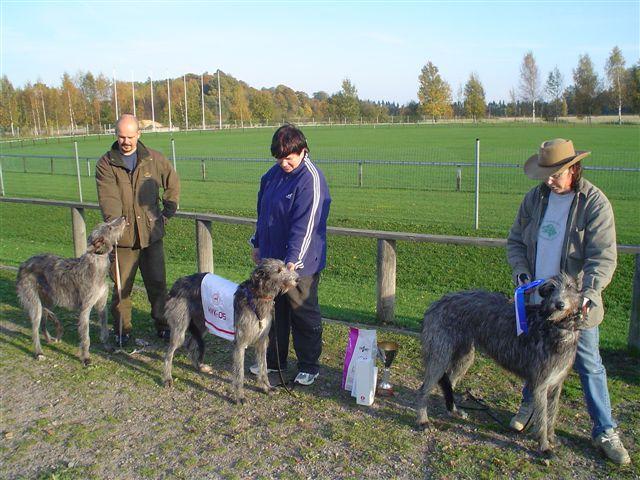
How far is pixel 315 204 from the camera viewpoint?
4.89 meters

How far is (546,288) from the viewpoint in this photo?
3.72m

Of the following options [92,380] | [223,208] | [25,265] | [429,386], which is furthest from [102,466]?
[223,208]

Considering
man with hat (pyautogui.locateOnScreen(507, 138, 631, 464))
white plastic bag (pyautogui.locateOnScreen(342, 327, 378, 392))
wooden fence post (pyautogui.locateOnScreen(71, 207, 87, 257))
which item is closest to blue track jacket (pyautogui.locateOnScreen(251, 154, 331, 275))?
white plastic bag (pyautogui.locateOnScreen(342, 327, 378, 392))

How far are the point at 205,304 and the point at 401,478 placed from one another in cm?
233

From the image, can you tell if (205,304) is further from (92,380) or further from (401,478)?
(401,478)

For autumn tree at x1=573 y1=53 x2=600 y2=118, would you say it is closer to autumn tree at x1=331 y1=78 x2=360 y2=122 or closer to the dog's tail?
autumn tree at x1=331 y1=78 x2=360 y2=122

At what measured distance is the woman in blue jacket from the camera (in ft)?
16.0

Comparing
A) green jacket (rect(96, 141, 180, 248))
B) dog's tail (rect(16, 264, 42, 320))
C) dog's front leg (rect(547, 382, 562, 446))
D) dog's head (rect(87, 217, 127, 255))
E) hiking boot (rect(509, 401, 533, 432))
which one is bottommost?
hiking boot (rect(509, 401, 533, 432))

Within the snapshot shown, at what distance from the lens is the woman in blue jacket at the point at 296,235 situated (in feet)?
16.0

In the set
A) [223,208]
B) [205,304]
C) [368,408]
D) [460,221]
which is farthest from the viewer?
[223,208]

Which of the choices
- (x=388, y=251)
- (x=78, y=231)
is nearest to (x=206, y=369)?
(x=388, y=251)

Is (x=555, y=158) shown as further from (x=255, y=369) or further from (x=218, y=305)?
(x=255, y=369)

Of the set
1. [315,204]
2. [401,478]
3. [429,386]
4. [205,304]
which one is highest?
[315,204]


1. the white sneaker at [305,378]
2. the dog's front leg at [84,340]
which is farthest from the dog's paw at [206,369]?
the dog's front leg at [84,340]
